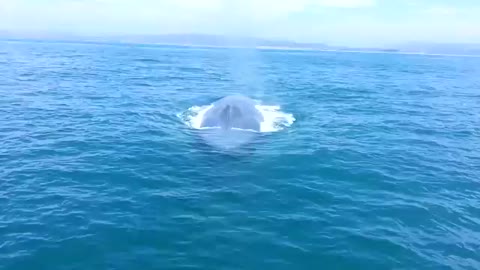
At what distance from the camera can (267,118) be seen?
153ft

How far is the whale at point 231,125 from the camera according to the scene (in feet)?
117

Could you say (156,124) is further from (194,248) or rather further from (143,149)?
(194,248)

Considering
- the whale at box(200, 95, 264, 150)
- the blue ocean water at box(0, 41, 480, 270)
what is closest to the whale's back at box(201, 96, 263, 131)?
the whale at box(200, 95, 264, 150)

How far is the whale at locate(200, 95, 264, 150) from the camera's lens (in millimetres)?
35562

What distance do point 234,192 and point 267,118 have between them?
2128 cm

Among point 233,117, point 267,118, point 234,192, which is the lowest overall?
point 234,192

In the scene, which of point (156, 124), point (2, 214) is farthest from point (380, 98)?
point (2, 214)

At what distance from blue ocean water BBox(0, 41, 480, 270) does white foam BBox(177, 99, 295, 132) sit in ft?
2.96

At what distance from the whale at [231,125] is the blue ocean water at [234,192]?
4.56 feet

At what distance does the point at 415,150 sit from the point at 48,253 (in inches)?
1136

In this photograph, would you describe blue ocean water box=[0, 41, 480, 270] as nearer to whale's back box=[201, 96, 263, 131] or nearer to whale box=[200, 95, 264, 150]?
whale box=[200, 95, 264, 150]

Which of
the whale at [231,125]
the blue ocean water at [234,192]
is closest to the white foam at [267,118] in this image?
the whale at [231,125]

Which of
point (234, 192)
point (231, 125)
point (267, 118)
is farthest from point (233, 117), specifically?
point (234, 192)

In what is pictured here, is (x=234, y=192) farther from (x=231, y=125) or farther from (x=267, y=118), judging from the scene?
(x=267, y=118)
